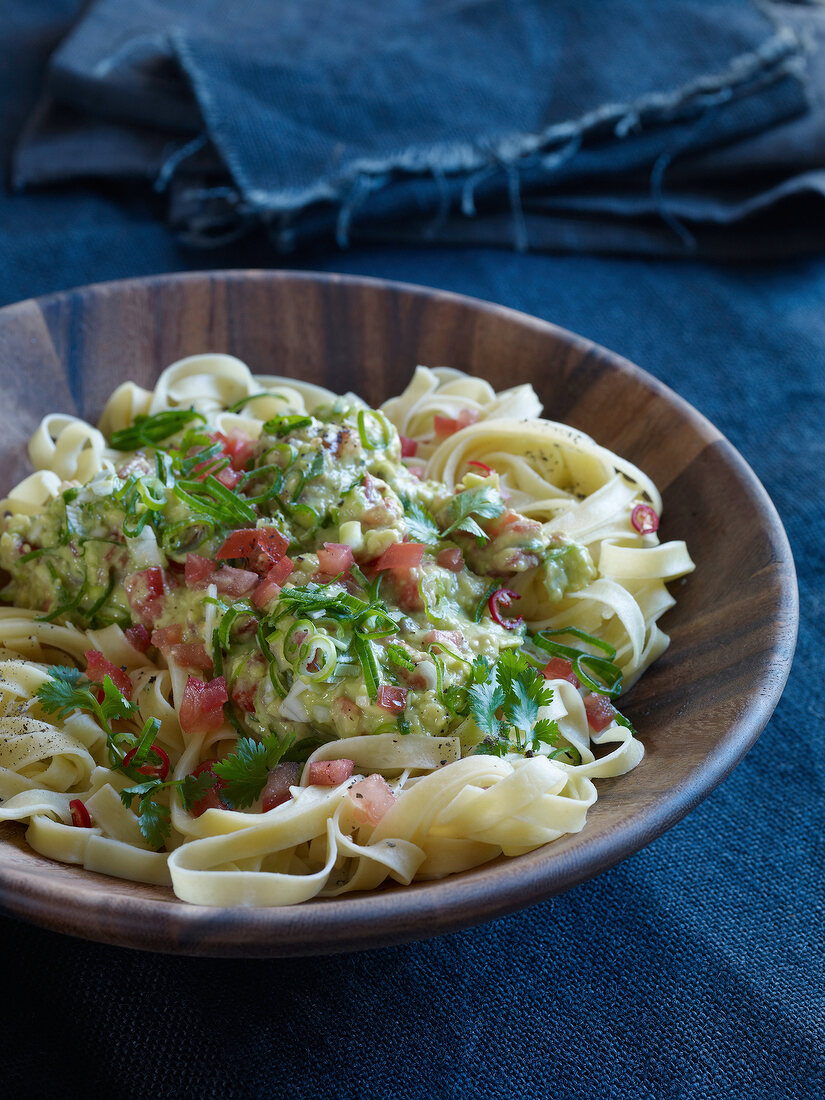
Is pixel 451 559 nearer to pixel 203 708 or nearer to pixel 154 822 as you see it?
pixel 203 708

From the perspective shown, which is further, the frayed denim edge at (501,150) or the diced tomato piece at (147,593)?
the frayed denim edge at (501,150)

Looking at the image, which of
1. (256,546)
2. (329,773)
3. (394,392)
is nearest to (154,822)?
(329,773)

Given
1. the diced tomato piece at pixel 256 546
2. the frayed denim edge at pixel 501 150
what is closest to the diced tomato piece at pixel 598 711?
the diced tomato piece at pixel 256 546

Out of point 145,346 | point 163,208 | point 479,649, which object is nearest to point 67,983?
point 479,649

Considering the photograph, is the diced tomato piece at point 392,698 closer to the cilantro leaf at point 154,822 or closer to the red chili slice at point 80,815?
the cilantro leaf at point 154,822

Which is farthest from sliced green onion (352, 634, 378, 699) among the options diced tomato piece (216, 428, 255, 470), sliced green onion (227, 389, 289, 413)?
sliced green onion (227, 389, 289, 413)

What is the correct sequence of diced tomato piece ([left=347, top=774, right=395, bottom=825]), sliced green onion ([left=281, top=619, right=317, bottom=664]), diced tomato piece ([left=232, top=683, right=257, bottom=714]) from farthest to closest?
diced tomato piece ([left=232, top=683, right=257, bottom=714]) → sliced green onion ([left=281, top=619, right=317, bottom=664]) → diced tomato piece ([left=347, top=774, right=395, bottom=825])

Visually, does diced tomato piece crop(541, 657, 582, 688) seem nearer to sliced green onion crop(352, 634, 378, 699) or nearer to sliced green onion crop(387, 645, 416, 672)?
sliced green onion crop(387, 645, 416, 672)
